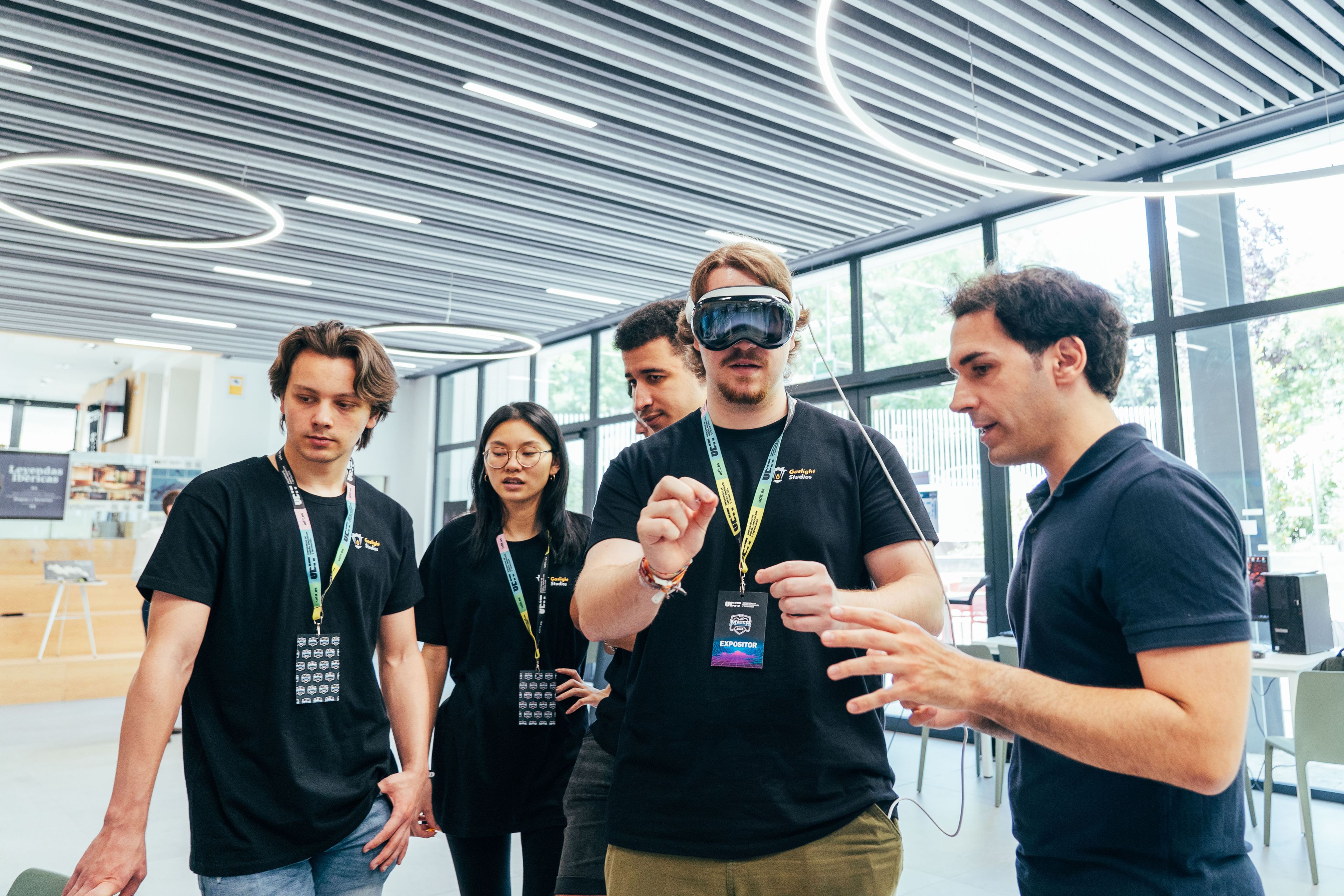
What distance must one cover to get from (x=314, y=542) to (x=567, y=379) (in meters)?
9.82

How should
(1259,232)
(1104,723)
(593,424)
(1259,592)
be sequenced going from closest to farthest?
1. (1104,723)
2. (1259,592)
3. (1259,232)
4. (593,424)

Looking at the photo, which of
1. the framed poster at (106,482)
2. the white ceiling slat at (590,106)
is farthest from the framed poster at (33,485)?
the white ceiling slat at (590,106)

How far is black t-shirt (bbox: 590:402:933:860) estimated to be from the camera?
1.31 metres

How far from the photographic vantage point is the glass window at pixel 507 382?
12.2 metres

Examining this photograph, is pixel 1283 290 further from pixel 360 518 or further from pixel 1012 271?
pixel 360 518

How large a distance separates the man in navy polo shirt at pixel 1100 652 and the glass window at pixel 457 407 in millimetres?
12367

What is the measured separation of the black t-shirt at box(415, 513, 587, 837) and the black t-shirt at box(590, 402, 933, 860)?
2.58 feet

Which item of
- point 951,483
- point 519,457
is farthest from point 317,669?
point 951,483

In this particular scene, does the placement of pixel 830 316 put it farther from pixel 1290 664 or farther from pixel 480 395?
pixel 480 395

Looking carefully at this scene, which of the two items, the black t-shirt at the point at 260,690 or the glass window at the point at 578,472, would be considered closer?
the black t-shirt at the point at 260,690

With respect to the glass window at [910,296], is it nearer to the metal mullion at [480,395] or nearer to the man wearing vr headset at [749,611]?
the man wearing vr headset at [749,611]

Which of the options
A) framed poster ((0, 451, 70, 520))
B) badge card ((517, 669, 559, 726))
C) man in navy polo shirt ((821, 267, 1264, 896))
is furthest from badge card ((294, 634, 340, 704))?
framed poster ((0, 451, 70, 520))

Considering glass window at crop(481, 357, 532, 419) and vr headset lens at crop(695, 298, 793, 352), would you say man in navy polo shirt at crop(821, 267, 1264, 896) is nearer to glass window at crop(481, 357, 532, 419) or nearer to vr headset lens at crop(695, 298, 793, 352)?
vr headset lens at crop(695, 298, 793, 352)

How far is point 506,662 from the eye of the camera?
7.26ft
